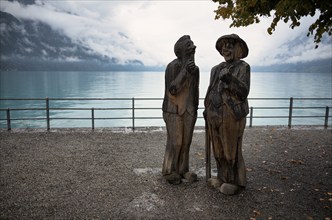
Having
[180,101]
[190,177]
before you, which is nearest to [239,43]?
[180,101]

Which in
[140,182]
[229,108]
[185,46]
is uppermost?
[185,46]

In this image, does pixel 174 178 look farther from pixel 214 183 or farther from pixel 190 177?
pixel 214 183

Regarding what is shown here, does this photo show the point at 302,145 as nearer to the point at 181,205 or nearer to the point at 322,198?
the point at 322,198

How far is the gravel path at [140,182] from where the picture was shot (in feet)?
15.4

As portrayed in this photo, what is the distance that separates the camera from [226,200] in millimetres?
5039

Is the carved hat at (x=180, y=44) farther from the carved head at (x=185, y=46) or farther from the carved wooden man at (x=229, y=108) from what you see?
the carved wooden man at (x=229, y=108)

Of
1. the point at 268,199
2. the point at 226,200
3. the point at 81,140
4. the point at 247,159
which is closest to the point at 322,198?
the point at 268,199

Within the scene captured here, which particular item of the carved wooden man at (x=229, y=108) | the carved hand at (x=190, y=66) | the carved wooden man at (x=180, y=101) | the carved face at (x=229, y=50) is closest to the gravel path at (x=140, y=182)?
the carved wooden man at (x=229, y=108)

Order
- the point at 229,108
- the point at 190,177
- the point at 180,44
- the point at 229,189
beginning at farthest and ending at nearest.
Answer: the point at 190,177, the point at 180,44, the point at 229,189, the point at 229,108

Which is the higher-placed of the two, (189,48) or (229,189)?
(189,48)

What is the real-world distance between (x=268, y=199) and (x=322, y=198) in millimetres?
1023

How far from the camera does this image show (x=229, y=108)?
4.85m

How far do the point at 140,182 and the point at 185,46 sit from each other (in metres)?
2.95

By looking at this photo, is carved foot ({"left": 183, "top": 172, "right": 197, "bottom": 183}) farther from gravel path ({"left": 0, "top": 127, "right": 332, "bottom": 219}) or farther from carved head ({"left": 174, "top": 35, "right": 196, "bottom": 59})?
carved head ({"left": 174, "top": 35, "right": 196, "bottom": 59})
